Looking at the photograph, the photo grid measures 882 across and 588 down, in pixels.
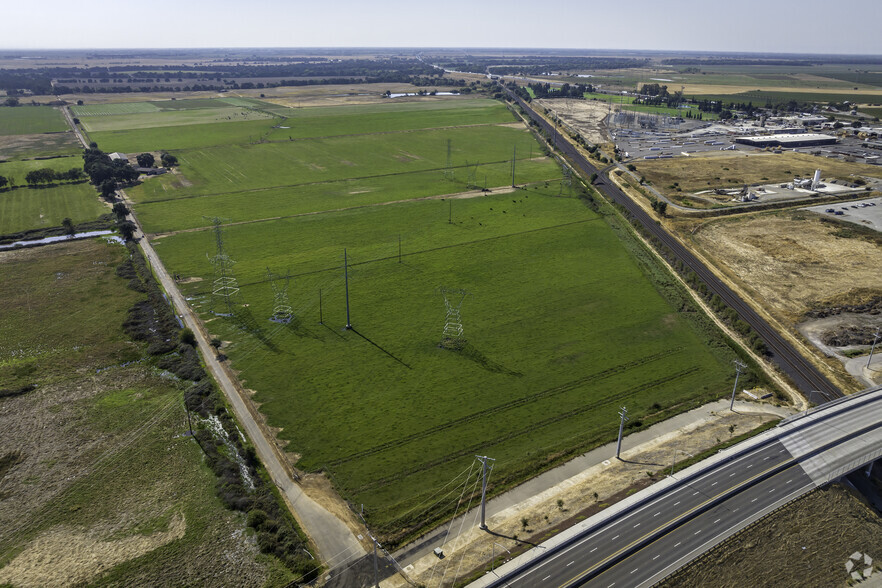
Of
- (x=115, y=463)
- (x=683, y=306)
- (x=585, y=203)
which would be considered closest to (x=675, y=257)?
(x=683, y=306)

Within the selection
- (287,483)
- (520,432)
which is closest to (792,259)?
(520,432)

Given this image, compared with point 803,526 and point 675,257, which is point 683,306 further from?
point 803,526

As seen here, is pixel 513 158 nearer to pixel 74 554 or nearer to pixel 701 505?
pixel 701 505

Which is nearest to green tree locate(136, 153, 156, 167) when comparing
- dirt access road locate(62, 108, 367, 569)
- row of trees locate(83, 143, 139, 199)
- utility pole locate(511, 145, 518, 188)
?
row of trees locate(83, 143, 139, 199)

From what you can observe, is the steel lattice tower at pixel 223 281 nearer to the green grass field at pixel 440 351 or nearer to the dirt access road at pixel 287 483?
the green grass field at pixel 440 351

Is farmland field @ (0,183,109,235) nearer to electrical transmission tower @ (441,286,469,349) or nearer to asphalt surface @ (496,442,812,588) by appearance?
electrical transmission tower @ (441,286,469,349)

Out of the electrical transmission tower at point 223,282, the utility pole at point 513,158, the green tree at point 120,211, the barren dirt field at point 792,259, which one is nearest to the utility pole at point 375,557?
the electrical transmission tower at point 223,282
